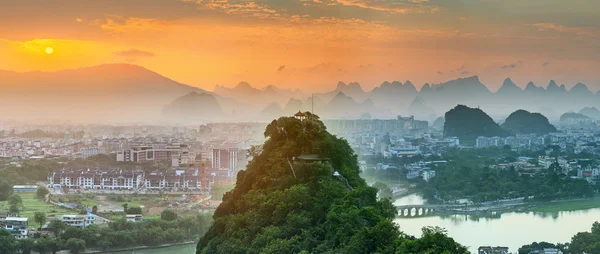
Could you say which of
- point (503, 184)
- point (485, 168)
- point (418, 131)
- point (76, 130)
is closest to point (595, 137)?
point (418, 131)

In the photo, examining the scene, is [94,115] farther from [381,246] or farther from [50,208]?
[381,246]

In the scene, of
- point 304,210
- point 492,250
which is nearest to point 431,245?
point 304,210

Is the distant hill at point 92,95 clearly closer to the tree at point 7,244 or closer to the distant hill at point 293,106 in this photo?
the distant hill at point 293,106

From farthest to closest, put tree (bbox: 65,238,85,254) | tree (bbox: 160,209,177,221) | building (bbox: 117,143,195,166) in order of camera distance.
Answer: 1. building (bbox: 117,143,195,166)
2. tree (bbox: 160,209,177,221)
3. tree (bbox: 65,238,85,254)

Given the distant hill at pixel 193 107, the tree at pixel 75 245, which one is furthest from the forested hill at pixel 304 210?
the distant hill at pixel 193 107

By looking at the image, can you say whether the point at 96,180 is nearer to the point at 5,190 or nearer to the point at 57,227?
the point at 5,190

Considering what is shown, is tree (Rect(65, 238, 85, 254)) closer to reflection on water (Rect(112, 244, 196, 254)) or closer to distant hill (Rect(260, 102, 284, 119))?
reflection on water (Rect(112, 244, 196, 254))

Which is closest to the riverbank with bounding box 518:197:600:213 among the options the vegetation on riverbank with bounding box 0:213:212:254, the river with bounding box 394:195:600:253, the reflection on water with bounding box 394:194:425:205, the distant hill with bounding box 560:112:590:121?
the river with bounding box 394:195:600:253
